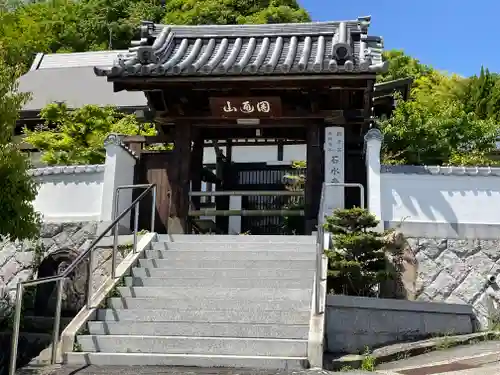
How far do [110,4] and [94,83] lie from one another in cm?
2399

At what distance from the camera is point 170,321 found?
712cm

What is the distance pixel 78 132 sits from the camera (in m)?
16.2

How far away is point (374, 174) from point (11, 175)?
581cm

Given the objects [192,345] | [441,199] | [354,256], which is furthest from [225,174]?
[192,345]

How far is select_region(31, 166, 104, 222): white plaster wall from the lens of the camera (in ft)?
35.0

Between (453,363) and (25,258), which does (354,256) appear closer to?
(453,363)

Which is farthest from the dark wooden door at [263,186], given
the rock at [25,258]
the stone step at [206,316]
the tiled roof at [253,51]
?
the stone step at [206,316]

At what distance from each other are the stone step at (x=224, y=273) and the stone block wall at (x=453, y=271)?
7.08 feet

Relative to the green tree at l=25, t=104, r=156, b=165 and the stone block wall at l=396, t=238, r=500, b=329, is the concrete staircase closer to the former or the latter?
the stone block wall at l=396, t=238, r=500, b=329

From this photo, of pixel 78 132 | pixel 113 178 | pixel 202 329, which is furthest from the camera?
pixel 78 132

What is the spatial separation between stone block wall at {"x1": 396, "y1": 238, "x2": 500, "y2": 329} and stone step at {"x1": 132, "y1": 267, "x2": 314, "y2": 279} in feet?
7.08

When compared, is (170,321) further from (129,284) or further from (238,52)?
(238,52)

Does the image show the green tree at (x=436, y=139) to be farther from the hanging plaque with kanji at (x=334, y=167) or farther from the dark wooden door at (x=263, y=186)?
the hanging plaque with kanji at (x=334, y=167)

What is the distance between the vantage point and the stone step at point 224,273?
7.99 m
